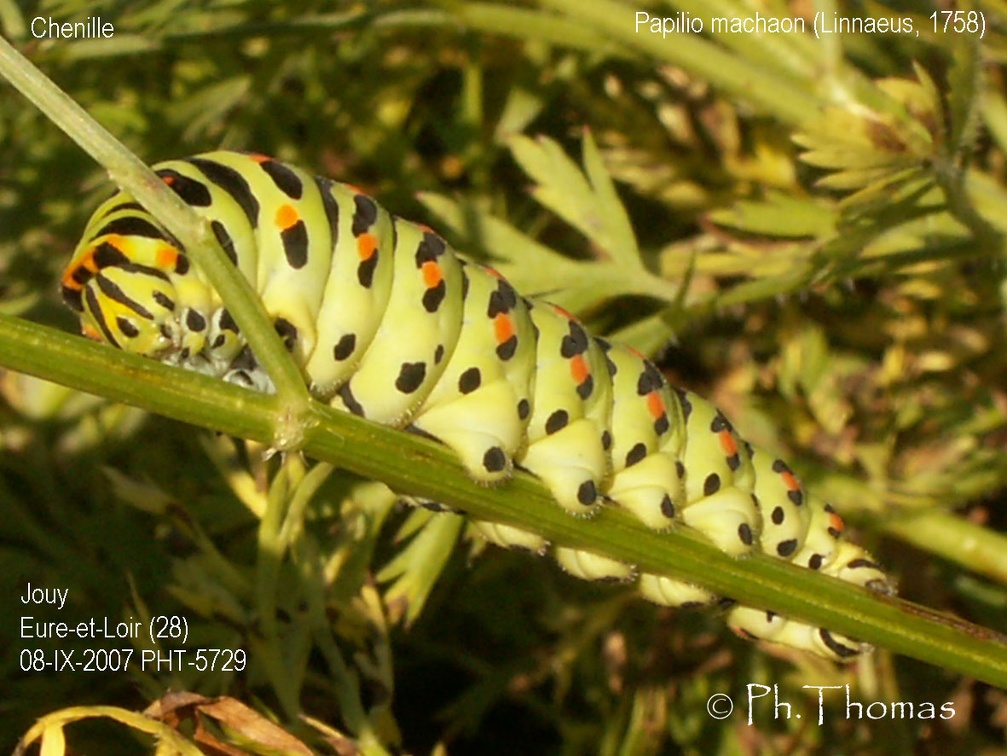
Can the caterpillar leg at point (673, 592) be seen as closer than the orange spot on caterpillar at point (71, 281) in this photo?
No

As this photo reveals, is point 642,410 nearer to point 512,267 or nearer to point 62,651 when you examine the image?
point 512,267

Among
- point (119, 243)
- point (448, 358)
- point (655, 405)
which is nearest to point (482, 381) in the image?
point (448, 358)

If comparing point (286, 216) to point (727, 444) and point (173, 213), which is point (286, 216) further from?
point (727, 444)

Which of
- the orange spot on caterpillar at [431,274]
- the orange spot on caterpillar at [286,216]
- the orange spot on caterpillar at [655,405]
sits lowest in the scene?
the orange spot on caterpillar at [286,216]

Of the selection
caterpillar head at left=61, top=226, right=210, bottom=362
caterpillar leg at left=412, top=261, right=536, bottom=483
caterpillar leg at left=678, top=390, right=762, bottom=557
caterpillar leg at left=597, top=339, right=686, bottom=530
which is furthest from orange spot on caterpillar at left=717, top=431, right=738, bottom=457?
caterpillar head at left=61, top=226, right=210, bottom=362

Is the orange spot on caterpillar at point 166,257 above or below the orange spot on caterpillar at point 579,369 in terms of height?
below

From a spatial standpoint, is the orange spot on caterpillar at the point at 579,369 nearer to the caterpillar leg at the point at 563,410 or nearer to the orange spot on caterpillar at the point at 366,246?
the caterpillar leg at the point at 563,410

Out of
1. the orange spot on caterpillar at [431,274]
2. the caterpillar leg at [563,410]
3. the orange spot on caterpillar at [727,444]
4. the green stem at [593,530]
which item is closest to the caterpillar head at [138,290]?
the green stem at [593,530]

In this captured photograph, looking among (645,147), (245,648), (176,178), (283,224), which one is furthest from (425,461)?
(645,147)
